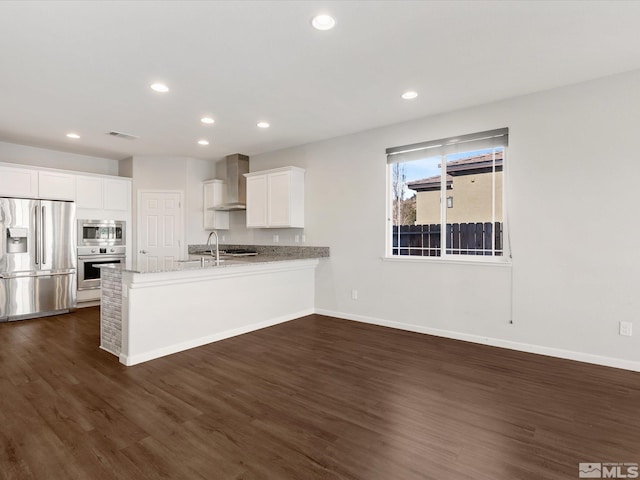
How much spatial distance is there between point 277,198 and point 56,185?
342 centimetres

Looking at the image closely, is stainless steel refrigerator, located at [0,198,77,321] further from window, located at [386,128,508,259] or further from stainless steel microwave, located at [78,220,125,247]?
window, located at [386,128,508,259]

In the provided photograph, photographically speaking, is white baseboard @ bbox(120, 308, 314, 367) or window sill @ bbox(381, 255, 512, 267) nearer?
white baseboard @ bbox(120, 308, 314, 367)

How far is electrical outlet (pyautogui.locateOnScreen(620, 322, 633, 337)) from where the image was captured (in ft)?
10.2

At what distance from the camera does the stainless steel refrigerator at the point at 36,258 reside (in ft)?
15.9

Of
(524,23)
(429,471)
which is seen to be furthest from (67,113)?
(429,471)

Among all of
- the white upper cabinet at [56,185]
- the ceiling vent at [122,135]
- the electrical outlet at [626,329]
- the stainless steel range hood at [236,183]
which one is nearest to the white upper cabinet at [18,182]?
the white upper cabinet at [56,185]

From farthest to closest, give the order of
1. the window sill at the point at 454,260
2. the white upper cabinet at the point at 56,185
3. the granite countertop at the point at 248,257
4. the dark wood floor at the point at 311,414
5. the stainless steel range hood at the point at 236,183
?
1. the stainless steel range hood at the point at 236,183
2. the white upper cabinet at the point at 56,185
3. the window sill at the point at 454,260
4. the granite countertop at the point at 248,257
5. the dark wood floor at the point at 311,414

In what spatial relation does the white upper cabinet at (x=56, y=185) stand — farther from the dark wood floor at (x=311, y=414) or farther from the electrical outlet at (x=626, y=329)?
the electrical outlet at (x=626, y=329)

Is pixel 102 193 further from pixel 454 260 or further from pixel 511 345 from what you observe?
pixel 511 345

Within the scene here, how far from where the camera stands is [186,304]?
3691mm

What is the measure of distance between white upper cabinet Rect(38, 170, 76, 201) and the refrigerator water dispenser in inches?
24.3

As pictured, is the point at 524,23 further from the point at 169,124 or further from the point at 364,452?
the point at 169,124

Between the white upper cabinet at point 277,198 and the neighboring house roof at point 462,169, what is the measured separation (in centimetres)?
173

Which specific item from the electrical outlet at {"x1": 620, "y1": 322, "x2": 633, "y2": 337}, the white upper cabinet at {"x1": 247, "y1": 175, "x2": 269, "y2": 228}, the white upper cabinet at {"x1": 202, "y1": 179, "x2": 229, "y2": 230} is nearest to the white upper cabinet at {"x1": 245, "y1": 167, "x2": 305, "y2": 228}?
the white upper cabinet at {"x1": 247, "y1": 175, "x2": 269, "y2": 228}
